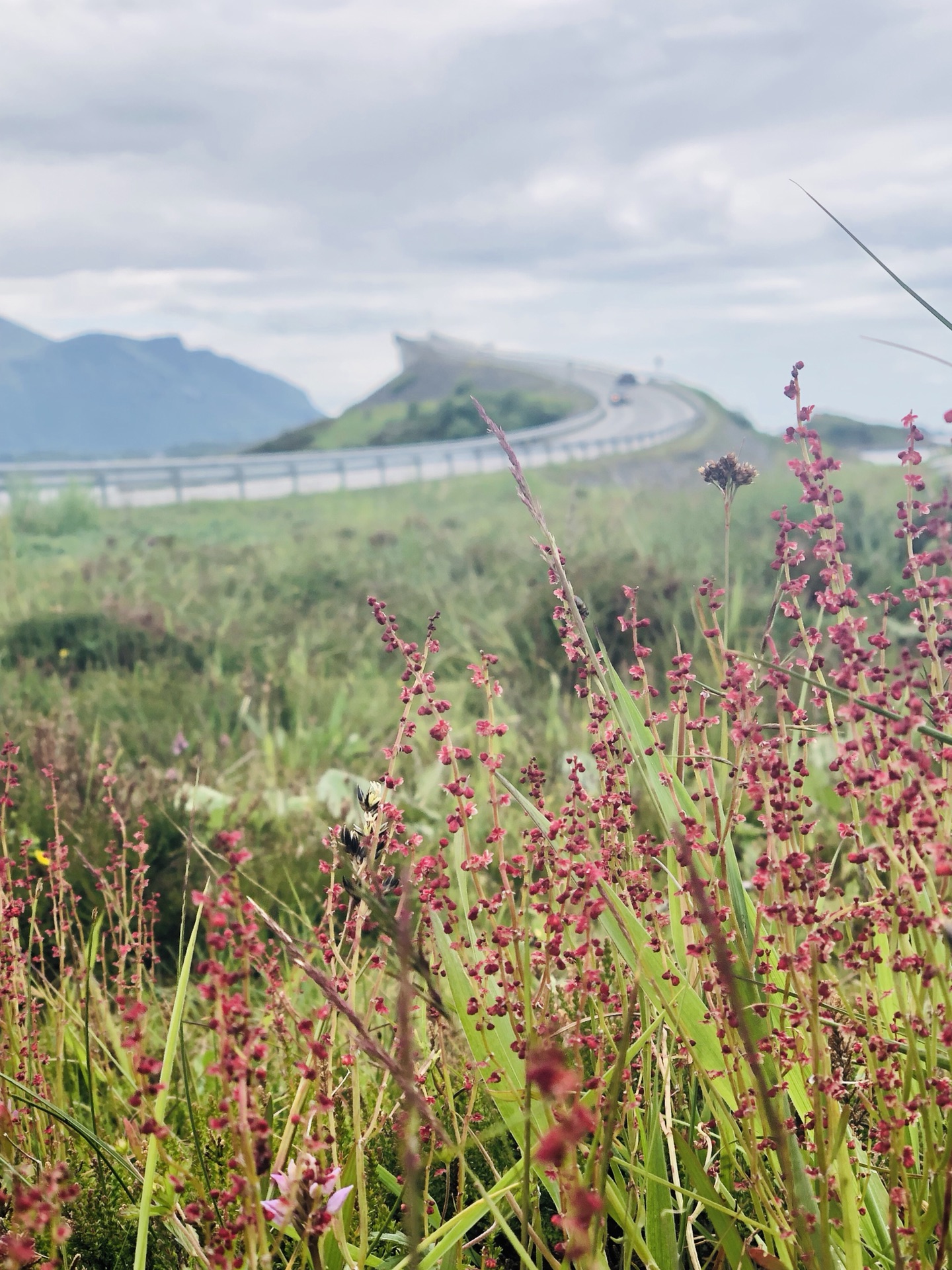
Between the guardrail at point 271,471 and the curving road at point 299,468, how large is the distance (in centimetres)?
3

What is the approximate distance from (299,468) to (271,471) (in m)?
1.15

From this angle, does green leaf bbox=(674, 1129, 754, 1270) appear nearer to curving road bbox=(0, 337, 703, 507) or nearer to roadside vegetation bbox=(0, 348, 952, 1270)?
roadside vegetation bbox=(0, 348, 952, 1270)

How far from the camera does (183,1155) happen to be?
194 cm

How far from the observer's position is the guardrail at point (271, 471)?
2434cm

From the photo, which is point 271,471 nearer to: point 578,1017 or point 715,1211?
point 578,1017

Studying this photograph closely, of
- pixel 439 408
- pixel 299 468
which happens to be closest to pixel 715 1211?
pixel 299 468

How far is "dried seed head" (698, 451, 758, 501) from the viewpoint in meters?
1.74

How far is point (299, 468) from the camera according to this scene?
96.8ft

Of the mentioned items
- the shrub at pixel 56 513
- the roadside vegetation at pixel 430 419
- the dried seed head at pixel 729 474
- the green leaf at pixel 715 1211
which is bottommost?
the green leaf at pixel 715 1211

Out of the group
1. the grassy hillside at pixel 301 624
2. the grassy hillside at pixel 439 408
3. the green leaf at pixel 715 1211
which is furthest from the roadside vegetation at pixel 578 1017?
the grassy hillside at pixel 439 408

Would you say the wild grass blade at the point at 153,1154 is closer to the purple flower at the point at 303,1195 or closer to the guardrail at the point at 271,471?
the purple flower at the point at 303,1195

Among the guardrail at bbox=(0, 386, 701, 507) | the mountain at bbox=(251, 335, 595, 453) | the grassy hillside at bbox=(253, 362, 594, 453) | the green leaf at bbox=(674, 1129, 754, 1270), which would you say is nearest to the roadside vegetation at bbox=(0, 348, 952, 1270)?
the green leaf at bbox=(674, 1129, 754, 1270)

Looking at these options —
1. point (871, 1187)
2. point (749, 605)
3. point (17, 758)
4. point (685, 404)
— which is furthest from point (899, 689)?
point (685, 404)

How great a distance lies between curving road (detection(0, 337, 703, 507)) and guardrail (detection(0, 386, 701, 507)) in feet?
0.08
